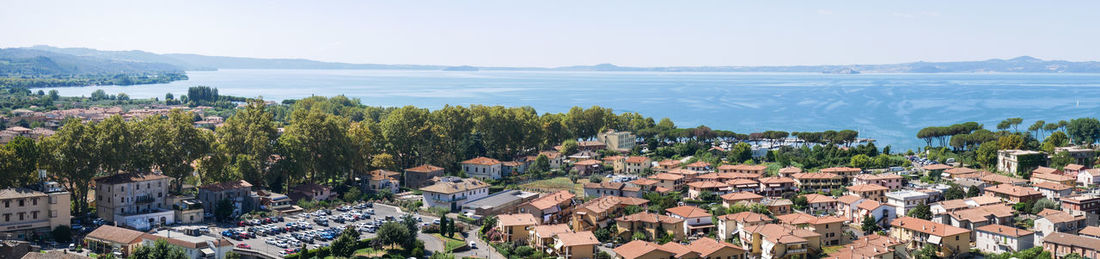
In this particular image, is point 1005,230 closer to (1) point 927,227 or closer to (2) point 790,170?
(1) point 927,227

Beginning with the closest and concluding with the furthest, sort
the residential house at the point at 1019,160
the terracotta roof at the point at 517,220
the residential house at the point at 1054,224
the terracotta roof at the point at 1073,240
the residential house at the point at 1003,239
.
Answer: the terracotta roof at the point at 1073,240
the residential house at the point at 1003,239
the residential house at the point at 1054,224
the terracotta roof at the point at 517,220
the residential house at the point at 1019,160

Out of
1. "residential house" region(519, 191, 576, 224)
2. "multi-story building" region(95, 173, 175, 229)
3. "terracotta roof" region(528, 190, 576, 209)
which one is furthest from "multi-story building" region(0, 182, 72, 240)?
"terracotta roof" region(528, 190, 576, 209)

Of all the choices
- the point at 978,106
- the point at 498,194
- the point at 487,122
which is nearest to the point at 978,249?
the point at 498,194

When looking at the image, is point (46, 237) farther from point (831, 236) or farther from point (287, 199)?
point (831, 236)

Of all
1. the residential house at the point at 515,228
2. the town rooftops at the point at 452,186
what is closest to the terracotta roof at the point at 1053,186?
the residential house at the point at 515,228

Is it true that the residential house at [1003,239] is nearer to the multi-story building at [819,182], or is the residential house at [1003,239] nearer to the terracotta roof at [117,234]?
the multi-story building at [819,182]

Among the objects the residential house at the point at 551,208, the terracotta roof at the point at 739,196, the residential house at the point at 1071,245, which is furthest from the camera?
the terracotta roof at the point at 739,196

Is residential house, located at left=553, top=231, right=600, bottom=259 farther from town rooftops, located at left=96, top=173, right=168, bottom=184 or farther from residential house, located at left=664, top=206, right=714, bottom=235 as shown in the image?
town rooftops, located at left=96, top=173, right=168, bottom=184
